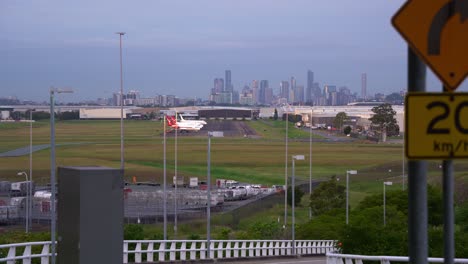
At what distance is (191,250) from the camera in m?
32.9

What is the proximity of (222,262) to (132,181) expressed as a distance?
115 ft

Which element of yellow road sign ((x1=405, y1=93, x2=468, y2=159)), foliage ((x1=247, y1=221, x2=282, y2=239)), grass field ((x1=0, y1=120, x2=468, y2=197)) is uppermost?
yellow road sign ((x1=405, y1=93, x2=468, y2=159))

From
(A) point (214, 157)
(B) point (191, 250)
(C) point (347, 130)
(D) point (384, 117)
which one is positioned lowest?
(B) point (191, 250)

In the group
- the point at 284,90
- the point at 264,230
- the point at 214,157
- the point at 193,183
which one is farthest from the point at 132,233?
the point at 284,90

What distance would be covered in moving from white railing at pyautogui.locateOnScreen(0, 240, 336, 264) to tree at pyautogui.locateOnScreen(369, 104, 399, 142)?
42.1 meters

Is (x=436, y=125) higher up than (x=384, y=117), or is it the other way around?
(x=384, y=117)

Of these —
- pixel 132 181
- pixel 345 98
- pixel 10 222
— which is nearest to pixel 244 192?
pixel 132 181

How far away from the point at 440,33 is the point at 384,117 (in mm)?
84203

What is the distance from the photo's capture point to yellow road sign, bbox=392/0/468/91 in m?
6.98

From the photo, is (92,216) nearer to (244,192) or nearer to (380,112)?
(244,192)

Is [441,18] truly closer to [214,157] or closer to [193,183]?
[193,183]

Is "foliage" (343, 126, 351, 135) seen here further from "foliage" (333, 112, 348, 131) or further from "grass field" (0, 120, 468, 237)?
"grass field" (0, 120, 468, 237)

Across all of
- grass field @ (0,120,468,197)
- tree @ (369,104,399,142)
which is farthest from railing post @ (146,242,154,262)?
tree @ (369,104,399,142)

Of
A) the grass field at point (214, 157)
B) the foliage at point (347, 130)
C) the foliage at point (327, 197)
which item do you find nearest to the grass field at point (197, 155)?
the grass field at point (214, 157)
